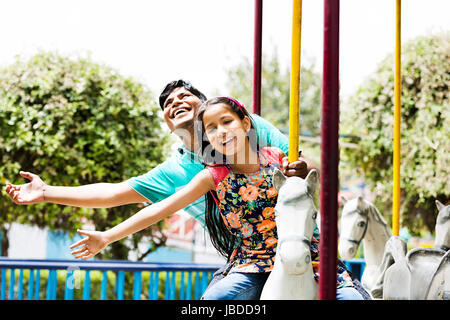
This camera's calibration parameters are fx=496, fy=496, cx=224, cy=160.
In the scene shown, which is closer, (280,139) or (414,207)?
(280,139)

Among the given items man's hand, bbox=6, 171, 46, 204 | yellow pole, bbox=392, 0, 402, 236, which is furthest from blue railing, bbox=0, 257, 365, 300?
yellow pole, bbox=392, 0, 402, 236

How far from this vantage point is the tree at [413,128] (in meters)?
4.93

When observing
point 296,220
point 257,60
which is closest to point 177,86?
point 257,60

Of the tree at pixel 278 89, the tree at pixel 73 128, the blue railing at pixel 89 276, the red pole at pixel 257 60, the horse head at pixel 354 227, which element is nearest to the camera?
the red pole at pixel 257 60

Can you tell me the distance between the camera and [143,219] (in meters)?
1.38

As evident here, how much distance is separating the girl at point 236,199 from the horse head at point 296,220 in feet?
0.66

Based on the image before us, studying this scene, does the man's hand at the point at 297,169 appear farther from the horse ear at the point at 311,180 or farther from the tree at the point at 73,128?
the tree at the point at 73,128

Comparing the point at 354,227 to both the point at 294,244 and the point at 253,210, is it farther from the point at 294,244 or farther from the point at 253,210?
the point at 294,244

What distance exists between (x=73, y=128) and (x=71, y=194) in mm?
3172

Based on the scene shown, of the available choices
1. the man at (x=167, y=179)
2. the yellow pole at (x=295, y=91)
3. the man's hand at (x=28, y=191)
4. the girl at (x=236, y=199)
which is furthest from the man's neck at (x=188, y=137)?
the yellow pole at (x=295, y=91)

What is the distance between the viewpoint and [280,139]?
1602 mm
